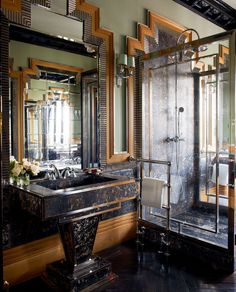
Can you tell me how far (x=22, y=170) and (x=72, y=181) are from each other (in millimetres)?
475

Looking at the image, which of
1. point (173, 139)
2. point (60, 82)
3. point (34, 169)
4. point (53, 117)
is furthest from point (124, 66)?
point (34, 169)

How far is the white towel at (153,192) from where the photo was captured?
3.00 metres

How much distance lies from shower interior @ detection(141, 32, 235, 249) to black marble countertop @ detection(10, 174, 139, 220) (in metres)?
1.04

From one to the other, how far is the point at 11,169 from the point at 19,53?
3.33 feet

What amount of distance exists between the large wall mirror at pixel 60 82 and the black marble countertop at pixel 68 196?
371 millimetres

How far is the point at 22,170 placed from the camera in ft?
7.77

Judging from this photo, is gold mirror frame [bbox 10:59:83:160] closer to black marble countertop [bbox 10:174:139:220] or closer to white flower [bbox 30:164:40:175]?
white flower [bbox 30:164:40:175]

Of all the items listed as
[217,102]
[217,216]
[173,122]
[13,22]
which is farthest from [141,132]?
[13,22]

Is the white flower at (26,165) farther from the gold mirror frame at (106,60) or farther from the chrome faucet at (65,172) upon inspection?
the gold mirror frame at (106,60)

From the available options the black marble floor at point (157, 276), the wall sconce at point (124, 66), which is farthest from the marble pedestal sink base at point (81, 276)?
the wall sconce at point (124, 66)

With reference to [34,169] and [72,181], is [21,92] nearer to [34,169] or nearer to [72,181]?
[34,169]

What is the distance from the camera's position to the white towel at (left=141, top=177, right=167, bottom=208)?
118 inches

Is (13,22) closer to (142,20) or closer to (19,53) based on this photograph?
(19,53)

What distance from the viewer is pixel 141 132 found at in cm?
342
